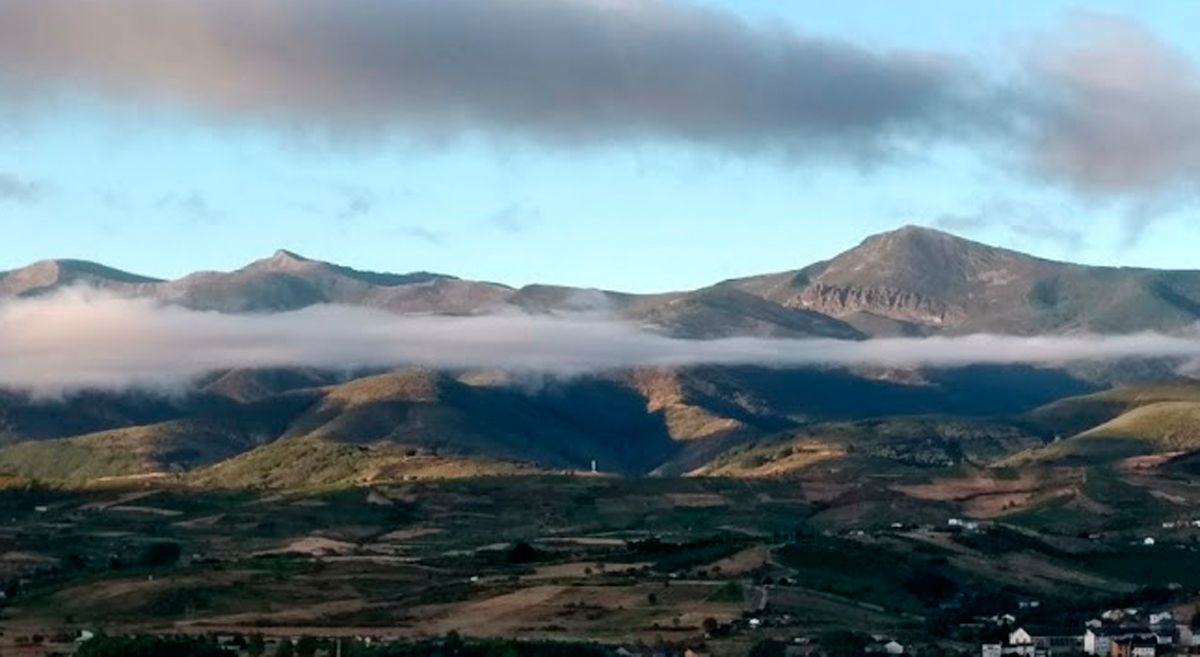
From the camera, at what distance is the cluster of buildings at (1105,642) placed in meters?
122

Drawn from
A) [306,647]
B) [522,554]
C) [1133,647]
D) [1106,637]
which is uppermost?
[522,554]

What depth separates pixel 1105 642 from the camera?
124 meters

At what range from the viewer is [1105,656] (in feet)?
403

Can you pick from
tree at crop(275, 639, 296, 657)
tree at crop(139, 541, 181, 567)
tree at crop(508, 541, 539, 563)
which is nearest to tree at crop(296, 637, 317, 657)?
tree at crop(275, 639, 296, 657)

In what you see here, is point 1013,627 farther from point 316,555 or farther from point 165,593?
point 316,555

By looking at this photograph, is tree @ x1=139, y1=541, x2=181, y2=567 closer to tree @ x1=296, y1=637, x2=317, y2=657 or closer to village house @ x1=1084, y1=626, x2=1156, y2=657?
tree @ x1=296, y1=637, x2=317, y2=657

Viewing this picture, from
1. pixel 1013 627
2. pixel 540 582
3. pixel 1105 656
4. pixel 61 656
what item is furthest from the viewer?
pixel 540 582

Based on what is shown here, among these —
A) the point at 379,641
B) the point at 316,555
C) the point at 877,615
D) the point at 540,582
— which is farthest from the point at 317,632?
the point at 316,555

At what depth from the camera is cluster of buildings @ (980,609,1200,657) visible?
121625 millimetres

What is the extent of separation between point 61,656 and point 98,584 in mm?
41824

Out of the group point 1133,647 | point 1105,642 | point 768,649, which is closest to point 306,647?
point 768,649

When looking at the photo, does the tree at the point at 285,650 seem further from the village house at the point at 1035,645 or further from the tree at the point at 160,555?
the tree at the point at 160,555

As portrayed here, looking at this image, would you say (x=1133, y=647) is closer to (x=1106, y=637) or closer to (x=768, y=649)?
(x=1106, y=637)

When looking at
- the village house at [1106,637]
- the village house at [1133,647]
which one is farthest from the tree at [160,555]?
the village house at [1133,647]
